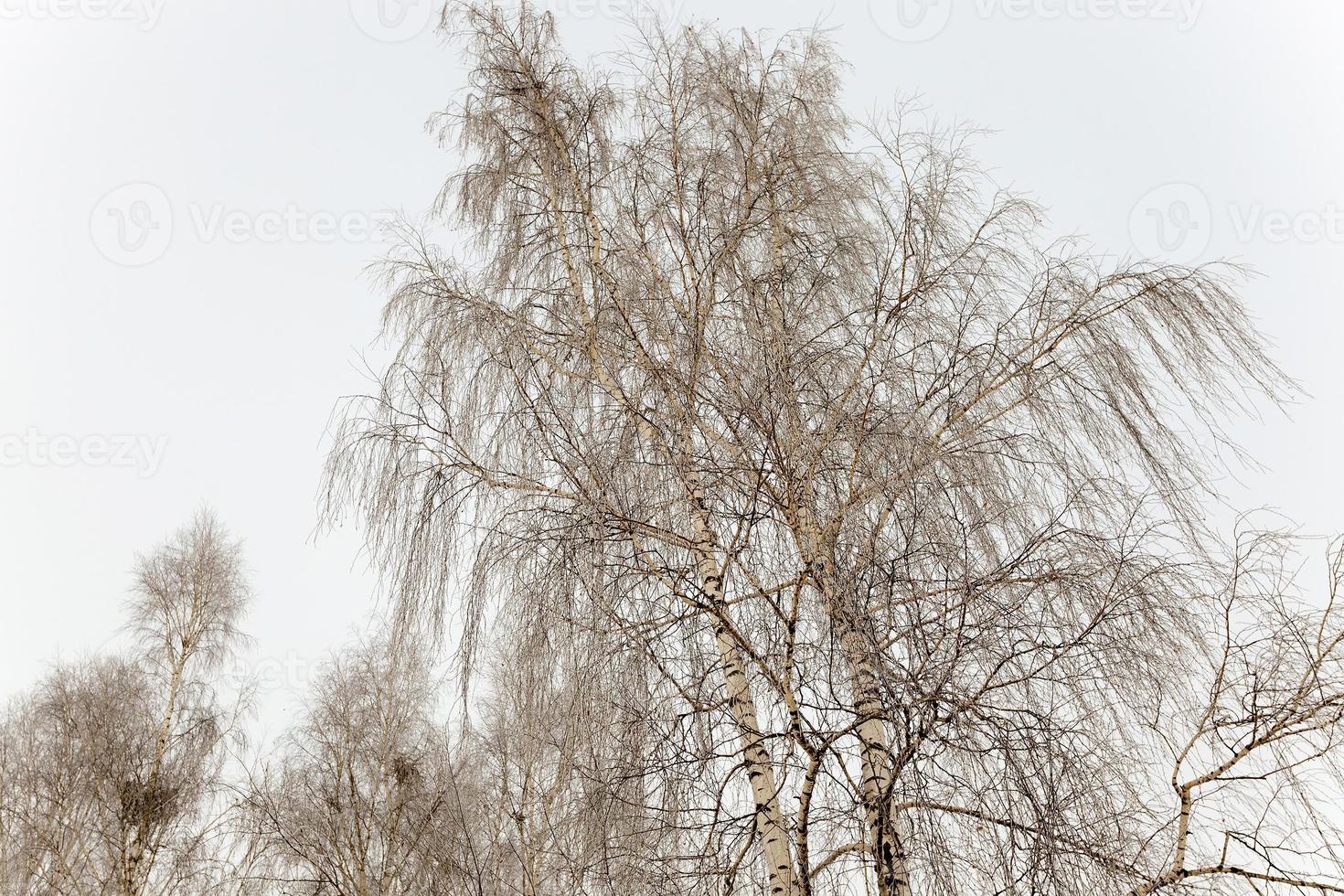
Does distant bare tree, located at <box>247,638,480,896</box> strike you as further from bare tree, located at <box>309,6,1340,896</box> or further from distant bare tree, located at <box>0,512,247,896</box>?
bare tree, located at <box>309,6,1340,896</box>

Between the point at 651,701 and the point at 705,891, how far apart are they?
592mm

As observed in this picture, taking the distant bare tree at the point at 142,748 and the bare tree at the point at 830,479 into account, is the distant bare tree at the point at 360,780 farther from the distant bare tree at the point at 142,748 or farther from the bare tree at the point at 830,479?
the bare tree at the point at 830,479

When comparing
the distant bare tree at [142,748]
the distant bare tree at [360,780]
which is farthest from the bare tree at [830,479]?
the distant bare tree at [142,748]

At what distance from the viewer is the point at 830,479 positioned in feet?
8.88

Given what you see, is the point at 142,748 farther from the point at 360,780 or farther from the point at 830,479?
the point at 830,479

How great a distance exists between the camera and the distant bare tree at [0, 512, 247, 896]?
897 centimetres

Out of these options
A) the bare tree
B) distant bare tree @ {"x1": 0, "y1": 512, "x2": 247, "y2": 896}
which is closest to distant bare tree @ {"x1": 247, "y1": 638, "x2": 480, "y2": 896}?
distant bare tree @ {"x1": 0, "y1": 512, "x2": 247, "y2": 896}

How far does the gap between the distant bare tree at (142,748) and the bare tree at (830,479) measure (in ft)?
24.1

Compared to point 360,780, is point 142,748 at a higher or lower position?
higher

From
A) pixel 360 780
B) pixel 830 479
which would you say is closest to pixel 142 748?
pixel 360 780

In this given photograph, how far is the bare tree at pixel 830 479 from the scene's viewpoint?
2.08 meters

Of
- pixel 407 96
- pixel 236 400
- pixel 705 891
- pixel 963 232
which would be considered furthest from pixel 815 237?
pixel 407 96

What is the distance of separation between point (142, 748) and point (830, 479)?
939 centimetres

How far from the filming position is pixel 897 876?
6.43 ft
